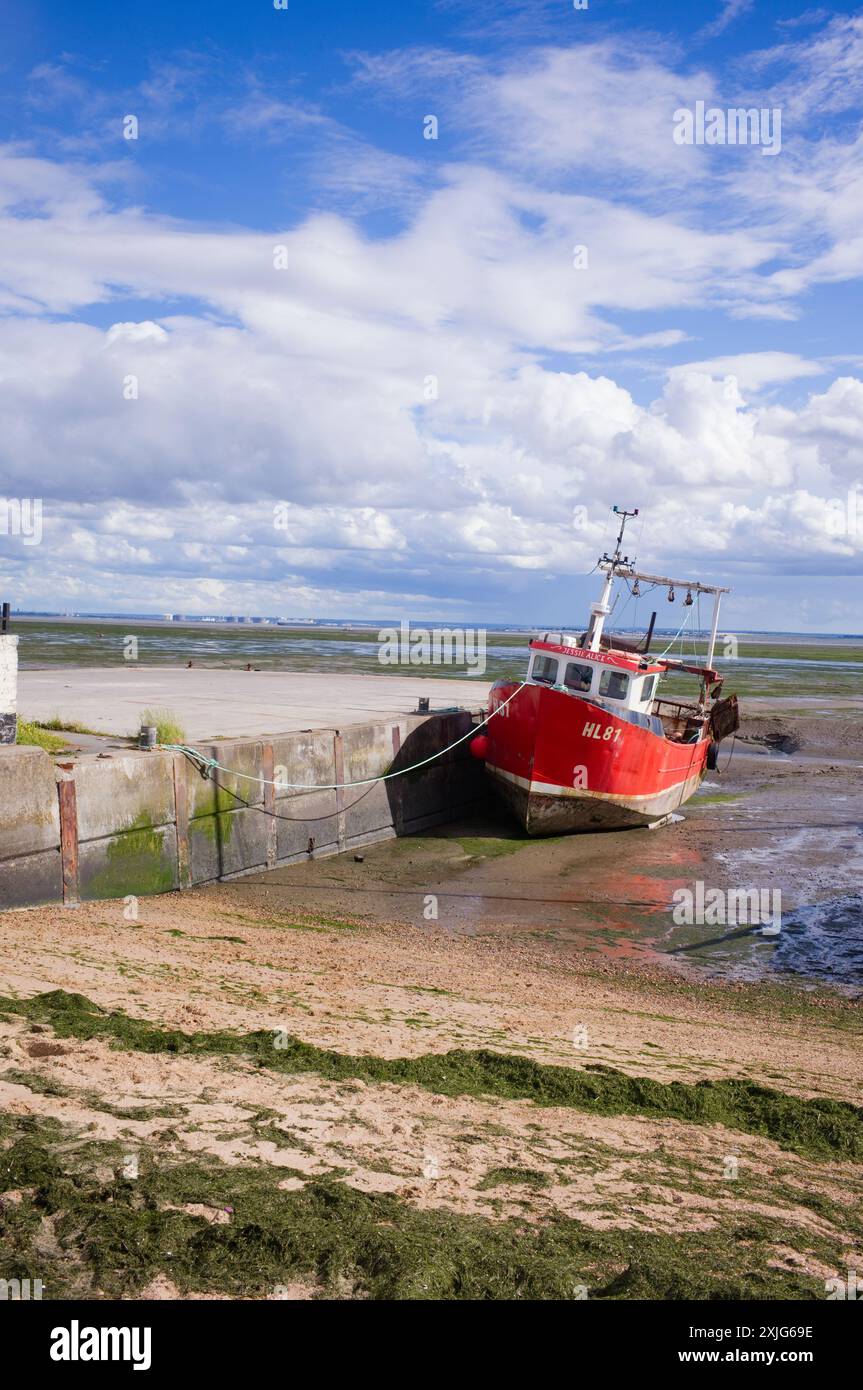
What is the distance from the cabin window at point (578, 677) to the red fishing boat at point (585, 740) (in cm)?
2

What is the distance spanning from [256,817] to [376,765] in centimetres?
381

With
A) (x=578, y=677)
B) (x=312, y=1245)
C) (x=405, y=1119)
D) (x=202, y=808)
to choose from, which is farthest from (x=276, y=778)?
(x=312, y=1245)

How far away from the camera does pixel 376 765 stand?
62.1 ft

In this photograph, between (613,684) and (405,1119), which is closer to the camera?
(405,1119)

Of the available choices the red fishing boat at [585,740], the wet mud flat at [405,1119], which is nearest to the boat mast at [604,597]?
the red fishing boat at [585,740]

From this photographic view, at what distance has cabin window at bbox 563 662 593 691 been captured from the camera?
68.0 feet

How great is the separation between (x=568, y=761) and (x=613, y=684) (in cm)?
212

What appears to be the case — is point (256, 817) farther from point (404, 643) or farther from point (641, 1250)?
point (404, 643)

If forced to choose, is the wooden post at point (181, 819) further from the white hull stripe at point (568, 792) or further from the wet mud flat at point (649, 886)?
the white hull stripe at point (568, 792)

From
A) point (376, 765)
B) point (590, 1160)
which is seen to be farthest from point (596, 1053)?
point (376, 765)

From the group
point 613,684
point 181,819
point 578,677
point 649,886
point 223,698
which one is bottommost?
point 649,886

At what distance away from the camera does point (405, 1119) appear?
6.06 meters

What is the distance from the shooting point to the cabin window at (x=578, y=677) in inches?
816

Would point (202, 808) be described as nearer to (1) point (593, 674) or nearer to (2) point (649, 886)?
(2) point (649, 886)
